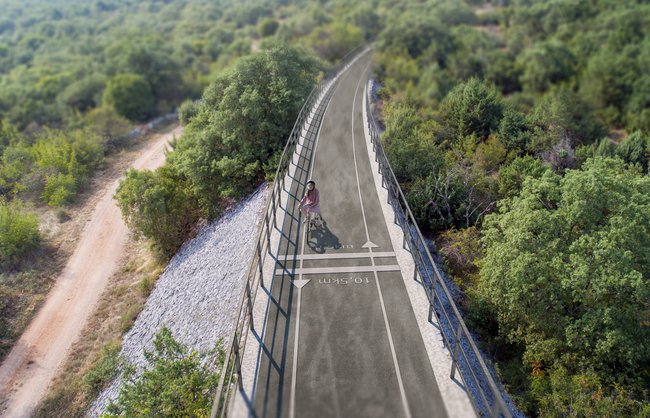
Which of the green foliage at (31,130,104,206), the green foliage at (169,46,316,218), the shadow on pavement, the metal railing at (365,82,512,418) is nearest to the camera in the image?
the metal railing at (365,82,512,418)

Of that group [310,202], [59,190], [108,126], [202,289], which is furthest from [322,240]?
[108,126]

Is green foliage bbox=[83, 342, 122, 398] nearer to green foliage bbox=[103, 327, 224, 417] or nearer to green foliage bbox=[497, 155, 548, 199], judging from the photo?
green foliage bbox=[103, 327, 224, 417]

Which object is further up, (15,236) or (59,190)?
(15,236)

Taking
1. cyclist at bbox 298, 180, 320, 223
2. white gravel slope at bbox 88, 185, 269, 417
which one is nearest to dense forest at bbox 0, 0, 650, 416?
white gravel slope at bbox 88, 185, 269, 417

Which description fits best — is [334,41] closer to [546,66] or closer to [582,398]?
[546,66]

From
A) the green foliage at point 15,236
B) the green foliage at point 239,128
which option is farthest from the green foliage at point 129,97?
the green foliage at point 239,128

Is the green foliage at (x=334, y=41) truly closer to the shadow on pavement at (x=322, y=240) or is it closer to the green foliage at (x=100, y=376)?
the shadow on pavement at (x=322, y=240)
